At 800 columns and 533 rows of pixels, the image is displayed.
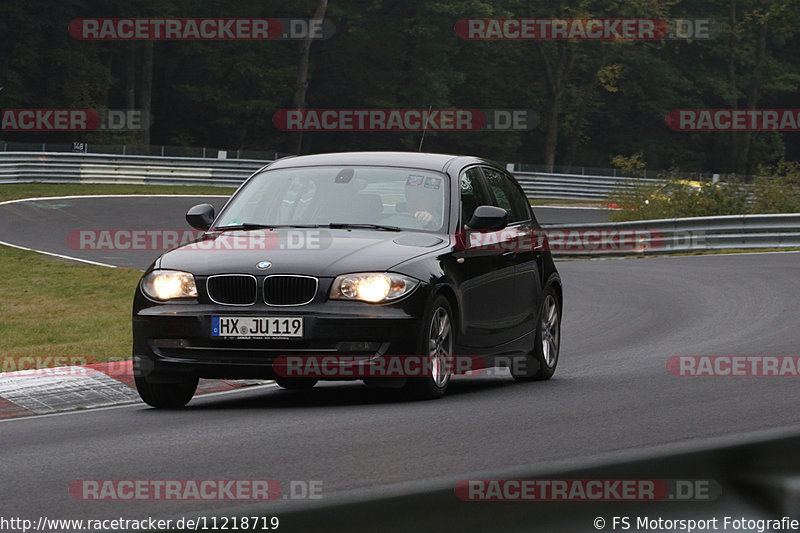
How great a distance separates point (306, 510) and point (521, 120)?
266 ft

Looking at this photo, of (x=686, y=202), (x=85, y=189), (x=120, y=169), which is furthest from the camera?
(x=120, y=169)

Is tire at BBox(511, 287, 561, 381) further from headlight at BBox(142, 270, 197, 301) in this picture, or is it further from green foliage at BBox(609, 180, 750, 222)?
green foliage at BBox(609, 180, 750, 222)

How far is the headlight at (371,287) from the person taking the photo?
8.30 m

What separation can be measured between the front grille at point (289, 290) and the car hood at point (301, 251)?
0.05 meters

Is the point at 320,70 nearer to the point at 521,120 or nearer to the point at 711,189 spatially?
the point at 521,120

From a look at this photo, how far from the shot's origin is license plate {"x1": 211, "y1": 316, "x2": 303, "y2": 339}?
8.23 metres

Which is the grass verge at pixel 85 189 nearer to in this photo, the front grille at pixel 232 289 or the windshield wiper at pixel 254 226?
the windshield wiper at pixel 254 226

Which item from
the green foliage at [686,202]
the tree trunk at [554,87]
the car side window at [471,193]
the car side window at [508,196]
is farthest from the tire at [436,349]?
the tree trunk at [554,87]

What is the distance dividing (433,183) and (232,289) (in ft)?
6.46

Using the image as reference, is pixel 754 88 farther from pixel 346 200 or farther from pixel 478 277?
pixel 346 200

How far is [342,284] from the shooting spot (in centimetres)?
830

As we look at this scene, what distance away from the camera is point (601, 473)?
305 cm

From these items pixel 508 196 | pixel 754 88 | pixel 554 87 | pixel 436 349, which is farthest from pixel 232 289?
pixel 754 88

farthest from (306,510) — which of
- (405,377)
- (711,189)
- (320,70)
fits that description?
(320,70)
